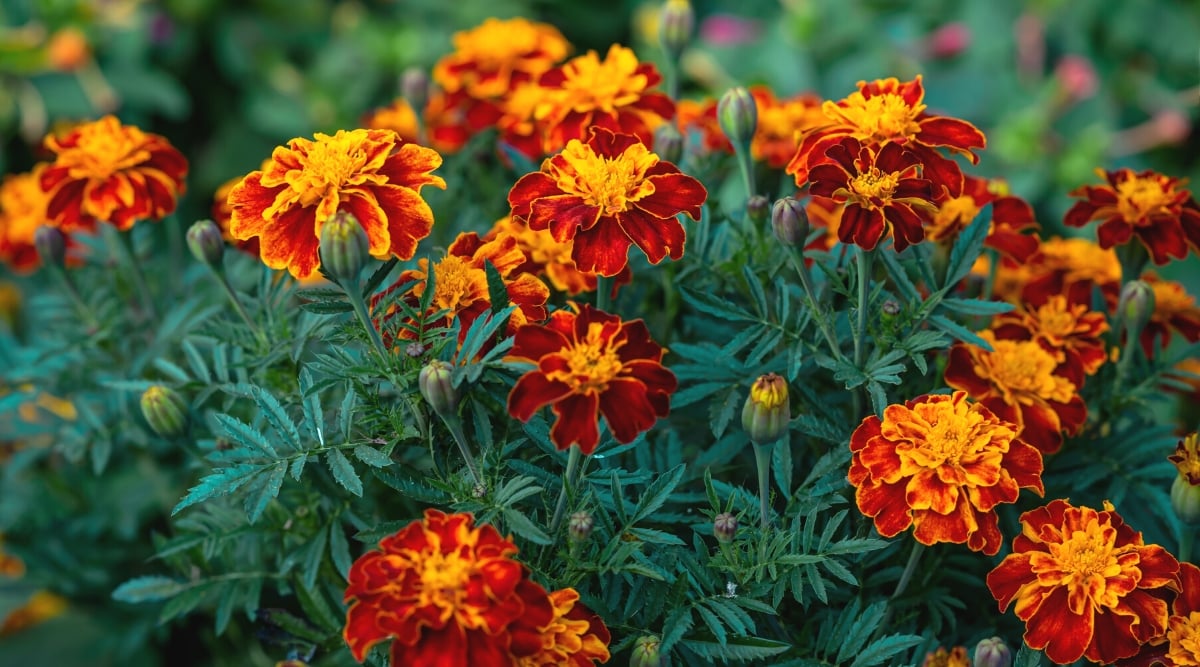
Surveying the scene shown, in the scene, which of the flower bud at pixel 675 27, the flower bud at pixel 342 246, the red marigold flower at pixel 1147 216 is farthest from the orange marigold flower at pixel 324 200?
the red marigold flower at pixel 1147 216

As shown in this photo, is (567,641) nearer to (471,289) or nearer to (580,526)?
(580,526)

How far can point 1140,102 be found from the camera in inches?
89.8

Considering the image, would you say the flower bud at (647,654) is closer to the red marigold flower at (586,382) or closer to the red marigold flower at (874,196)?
the red marigold flower at (586,382)

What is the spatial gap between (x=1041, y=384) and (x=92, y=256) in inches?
36.2

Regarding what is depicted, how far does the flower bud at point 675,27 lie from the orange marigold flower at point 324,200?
39 centimetres

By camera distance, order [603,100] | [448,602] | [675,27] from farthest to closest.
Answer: [675,27] < [603,100] < [448,602]

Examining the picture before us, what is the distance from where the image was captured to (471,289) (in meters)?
0.78

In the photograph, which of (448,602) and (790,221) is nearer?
(448,602)

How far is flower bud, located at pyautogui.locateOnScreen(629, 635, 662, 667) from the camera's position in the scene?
67 centimetres

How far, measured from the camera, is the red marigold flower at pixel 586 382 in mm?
664

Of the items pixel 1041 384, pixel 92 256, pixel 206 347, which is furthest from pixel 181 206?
pixel 1041 384

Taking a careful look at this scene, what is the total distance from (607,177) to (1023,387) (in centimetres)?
33

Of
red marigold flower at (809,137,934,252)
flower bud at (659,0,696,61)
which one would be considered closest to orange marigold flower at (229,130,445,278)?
red marigold flower at (809,137,934,252)

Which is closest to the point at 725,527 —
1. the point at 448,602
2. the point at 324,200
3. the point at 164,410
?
the point at 448,602
